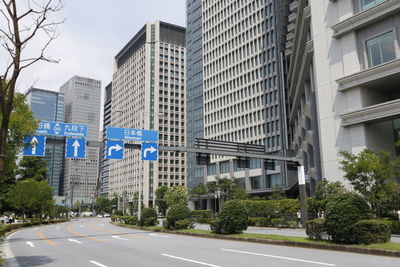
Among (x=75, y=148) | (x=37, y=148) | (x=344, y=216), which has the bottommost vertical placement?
(x=344, y=216)

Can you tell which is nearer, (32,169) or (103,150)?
(32,169)

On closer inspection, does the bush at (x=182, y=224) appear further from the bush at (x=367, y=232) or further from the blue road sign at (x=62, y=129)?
the bush at (x=367, y=232)

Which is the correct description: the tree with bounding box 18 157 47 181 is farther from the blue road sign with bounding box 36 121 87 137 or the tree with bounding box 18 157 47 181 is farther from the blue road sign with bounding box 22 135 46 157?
the blue road sign with bounding box 22 135 46 157

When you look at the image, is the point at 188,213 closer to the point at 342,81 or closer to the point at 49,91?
the point at 342,81

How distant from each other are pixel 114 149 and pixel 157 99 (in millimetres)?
109171

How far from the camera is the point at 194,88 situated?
100062mm

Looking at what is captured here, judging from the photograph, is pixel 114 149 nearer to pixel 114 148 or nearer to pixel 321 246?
pixel 114 148

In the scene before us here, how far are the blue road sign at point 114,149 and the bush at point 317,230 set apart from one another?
46.6 feet

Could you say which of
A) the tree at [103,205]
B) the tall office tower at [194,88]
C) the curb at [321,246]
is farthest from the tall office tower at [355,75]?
the tree at [103,205]

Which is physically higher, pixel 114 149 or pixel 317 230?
pixel 114 149

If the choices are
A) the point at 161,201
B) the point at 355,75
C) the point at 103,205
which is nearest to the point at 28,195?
the point at 355,75

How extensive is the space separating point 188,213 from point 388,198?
14335 millimetres

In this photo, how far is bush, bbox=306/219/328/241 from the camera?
1549 centimetres

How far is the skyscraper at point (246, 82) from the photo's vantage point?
245ft
